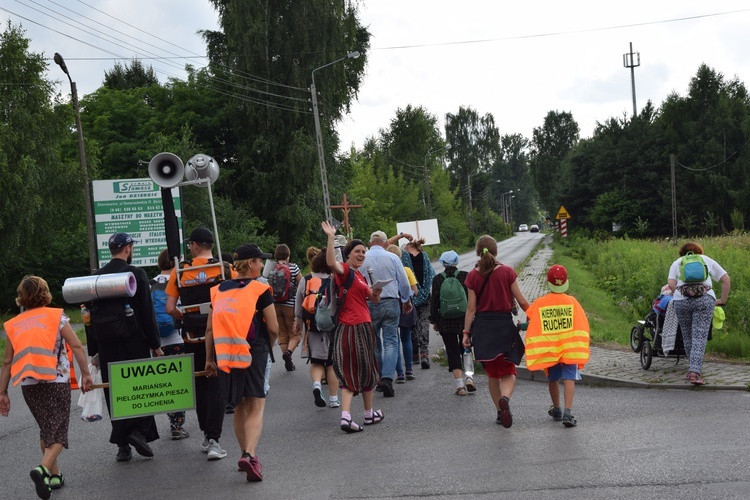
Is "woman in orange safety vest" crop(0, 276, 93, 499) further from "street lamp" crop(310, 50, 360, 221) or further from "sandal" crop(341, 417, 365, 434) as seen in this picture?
"street lamp" crop(310, 50, 360, 221)

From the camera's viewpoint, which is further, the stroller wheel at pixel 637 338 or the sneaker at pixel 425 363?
the sneaker at pixel 425 363

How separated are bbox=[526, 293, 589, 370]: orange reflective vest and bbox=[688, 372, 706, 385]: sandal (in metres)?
2.13

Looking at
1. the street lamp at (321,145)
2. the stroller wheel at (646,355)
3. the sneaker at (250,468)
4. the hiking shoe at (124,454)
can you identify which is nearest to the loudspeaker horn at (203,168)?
the hiking shoe at (124,454)

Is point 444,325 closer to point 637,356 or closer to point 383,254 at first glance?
point 383,254

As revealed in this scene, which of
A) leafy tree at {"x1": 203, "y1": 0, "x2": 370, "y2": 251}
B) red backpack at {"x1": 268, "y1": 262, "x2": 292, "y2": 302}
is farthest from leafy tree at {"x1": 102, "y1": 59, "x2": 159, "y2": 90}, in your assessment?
red backpack at {"x1": 268, "y1": 262, "x2": 292, "y2": 302}

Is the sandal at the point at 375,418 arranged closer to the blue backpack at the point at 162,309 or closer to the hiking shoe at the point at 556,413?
the hiking shoe at the point at 556,413

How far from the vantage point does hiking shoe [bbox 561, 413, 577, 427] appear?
7766 mm

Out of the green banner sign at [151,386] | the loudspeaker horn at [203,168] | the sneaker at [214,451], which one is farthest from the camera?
the loudspeaker horn at [203,168]

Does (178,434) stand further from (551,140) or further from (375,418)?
(551,140)

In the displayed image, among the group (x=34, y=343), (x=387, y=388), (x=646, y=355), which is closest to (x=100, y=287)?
(x=34, y=343)

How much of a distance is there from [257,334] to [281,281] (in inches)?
219

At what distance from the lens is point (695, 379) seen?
31.5ft

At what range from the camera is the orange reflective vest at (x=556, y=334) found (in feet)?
26.3

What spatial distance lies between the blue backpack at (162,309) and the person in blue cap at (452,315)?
339 centimetres
